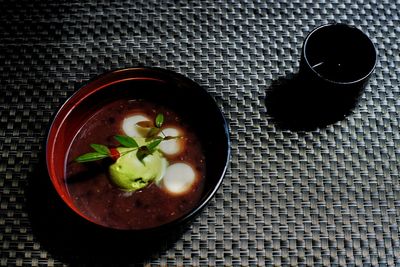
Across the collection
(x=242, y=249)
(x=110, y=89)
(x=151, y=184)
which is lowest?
(x=242, y=249)

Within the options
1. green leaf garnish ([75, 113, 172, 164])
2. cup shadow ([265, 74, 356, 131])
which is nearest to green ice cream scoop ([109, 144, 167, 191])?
green leaf garnish ([75, 113, 172, 164])

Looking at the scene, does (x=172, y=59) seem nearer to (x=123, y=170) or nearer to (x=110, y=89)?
(x=110, y=89)

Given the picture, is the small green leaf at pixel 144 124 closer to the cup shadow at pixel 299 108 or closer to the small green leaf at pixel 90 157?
the small green leaf at pixel 90 157

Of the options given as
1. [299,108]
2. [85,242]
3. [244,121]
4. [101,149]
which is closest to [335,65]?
[299,108]

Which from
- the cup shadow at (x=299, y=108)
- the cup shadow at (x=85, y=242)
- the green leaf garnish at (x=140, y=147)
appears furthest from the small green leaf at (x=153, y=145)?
the cup shadow at (x=299, y=108)

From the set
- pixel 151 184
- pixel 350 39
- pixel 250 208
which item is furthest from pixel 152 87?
pixel 350 39

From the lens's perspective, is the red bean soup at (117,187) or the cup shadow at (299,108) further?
the cup shadow at (299,108)
